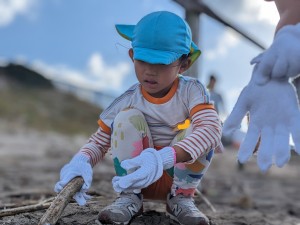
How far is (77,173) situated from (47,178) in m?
3.76

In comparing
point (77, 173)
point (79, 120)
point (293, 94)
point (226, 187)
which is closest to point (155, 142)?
point (77, 173)

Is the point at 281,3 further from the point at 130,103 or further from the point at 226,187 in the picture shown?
the point at 226,187

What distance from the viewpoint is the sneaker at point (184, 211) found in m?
1.75

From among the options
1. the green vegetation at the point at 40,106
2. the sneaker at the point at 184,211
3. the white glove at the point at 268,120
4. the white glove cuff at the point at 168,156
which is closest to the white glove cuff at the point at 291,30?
the white glove at the point at 268,120

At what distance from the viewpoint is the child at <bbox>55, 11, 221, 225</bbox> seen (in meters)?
1.65

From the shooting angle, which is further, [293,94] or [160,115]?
[160,115]


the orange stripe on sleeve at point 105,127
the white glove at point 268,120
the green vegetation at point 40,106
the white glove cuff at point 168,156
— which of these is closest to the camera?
the white glove at point 268,120

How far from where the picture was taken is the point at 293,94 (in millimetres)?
1474

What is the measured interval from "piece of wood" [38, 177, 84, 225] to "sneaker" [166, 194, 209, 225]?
1.24ft

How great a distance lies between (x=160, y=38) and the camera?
1668 mm

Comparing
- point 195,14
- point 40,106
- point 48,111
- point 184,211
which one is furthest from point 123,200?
point 40,106

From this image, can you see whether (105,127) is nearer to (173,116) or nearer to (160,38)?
(173,116)

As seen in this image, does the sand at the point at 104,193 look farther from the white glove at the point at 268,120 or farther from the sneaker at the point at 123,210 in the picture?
the white glove at the point at 268,120

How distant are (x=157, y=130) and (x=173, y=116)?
86mm
